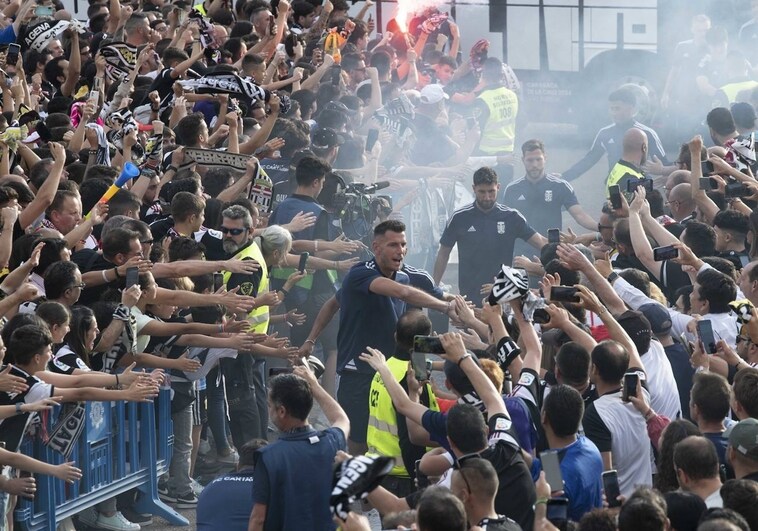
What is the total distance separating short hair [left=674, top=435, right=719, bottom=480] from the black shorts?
10.7 ft

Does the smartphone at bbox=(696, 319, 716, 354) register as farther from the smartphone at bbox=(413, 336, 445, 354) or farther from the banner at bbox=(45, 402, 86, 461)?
the banner at bbox=(45, 402, 86, 461)

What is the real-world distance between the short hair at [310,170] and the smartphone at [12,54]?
3184mm

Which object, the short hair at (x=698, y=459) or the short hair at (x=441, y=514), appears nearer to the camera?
the short hair at (x=441, y=514)

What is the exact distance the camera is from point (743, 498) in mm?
5215

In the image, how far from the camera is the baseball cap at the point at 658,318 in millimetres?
8133

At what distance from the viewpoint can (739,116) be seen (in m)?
13.7

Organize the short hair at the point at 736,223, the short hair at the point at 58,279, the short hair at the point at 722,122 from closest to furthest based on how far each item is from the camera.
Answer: the short hair at the point at 58,279, the short hair at the point at 736,223, the short hair at the point at 722,122

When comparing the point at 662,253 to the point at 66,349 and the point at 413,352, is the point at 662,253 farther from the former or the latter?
the point at 66,349

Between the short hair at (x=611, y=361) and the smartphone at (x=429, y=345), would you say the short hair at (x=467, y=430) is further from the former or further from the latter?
the short hair at (x=611, y=361)

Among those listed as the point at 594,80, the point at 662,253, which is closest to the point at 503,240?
the point at 662,253

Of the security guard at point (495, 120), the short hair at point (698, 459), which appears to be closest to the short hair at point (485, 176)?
the security guard at point (495, 120)

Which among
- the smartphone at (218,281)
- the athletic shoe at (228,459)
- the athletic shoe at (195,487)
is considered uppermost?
the smartphone at (218,281)

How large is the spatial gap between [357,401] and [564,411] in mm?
2639

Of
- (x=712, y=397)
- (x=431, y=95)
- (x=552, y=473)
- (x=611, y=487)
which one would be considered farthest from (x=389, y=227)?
(x=431, y=95)
